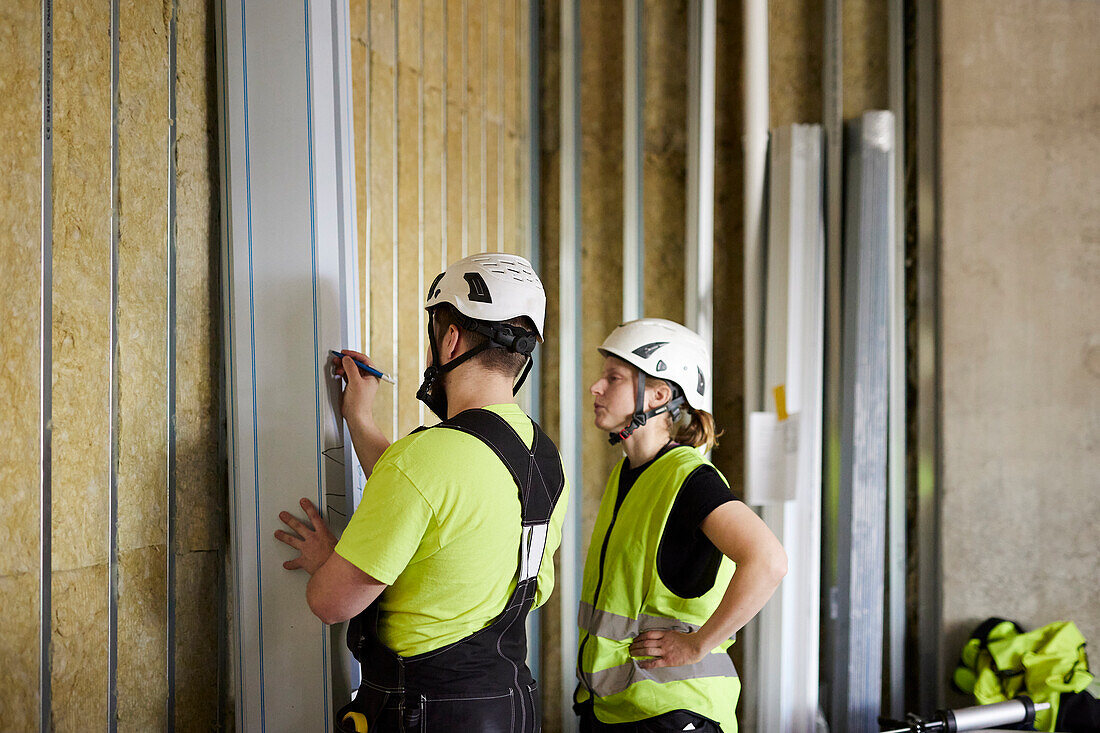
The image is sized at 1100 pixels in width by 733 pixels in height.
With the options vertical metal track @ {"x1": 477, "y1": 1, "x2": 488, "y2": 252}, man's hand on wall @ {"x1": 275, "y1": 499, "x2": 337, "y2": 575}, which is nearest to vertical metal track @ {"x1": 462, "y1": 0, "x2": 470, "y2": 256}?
vertical metal track @ {"x1": 477, "y1": 1, "x2": 488, "y2": 252}

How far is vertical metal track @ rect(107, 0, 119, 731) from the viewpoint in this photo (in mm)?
1729

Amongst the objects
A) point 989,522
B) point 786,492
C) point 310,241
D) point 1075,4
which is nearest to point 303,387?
point 310,241

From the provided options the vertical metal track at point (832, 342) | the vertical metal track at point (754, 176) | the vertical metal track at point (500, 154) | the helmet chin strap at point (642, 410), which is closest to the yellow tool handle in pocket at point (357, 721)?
the helmet chin strap at point (642, 410)

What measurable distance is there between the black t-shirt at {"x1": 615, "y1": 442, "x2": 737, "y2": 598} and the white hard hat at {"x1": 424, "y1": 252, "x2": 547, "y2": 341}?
557 millimetres

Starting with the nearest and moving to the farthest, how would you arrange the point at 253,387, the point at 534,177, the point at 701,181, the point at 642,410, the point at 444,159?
the point at 253,387, the point at 642,410, the point at 444,159, the point at 701,181, the point at 534,177

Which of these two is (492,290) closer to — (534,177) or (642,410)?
(642,410)

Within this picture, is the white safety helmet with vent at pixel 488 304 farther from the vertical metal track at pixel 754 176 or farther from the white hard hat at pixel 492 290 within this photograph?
the vertical metal track at pixel 754 176

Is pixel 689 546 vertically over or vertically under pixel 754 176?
under

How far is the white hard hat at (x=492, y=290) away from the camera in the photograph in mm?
1646

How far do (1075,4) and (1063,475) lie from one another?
1885 mm

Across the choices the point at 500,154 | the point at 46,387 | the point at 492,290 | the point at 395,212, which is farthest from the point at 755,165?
the point at 46,387

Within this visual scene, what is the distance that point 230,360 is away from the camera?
194cm

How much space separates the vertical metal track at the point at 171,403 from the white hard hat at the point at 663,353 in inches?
43.6

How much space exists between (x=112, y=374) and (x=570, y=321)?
199 cm
